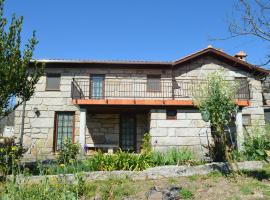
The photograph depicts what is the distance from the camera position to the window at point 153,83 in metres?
16.3

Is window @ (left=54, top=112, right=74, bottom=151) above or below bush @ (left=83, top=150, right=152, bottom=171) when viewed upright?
above

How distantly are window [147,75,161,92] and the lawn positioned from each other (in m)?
8.62

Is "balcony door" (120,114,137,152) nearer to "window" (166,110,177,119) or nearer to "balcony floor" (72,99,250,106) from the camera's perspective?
"balcony floor" (72,99,250,106)

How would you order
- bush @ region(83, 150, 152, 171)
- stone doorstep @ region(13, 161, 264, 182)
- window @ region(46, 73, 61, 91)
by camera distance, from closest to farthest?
1. stone doorstep @ region(13, 161, 264, 182)
2. bush @ region(83, 150, 152, 171)
3. window @ region(46, 73, 61, 91)

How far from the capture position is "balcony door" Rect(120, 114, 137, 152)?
1602 cm

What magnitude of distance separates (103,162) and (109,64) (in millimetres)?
8474

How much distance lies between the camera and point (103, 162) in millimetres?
8656

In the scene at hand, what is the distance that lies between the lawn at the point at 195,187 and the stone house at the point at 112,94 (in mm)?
6502

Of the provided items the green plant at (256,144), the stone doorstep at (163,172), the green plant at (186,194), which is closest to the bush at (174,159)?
the stone doorstep at (163,172)

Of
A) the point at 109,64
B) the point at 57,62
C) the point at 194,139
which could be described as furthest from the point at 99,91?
the point at 194,139

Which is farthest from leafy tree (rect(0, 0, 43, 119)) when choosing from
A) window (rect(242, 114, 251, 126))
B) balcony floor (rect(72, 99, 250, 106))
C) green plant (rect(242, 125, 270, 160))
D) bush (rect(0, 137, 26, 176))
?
window (rect(242, 114, 251, 126))

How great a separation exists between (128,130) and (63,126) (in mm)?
3415

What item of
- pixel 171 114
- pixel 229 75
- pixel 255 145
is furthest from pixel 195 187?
pixel 229 75

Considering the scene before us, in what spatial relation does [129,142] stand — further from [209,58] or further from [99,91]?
[209,58]
